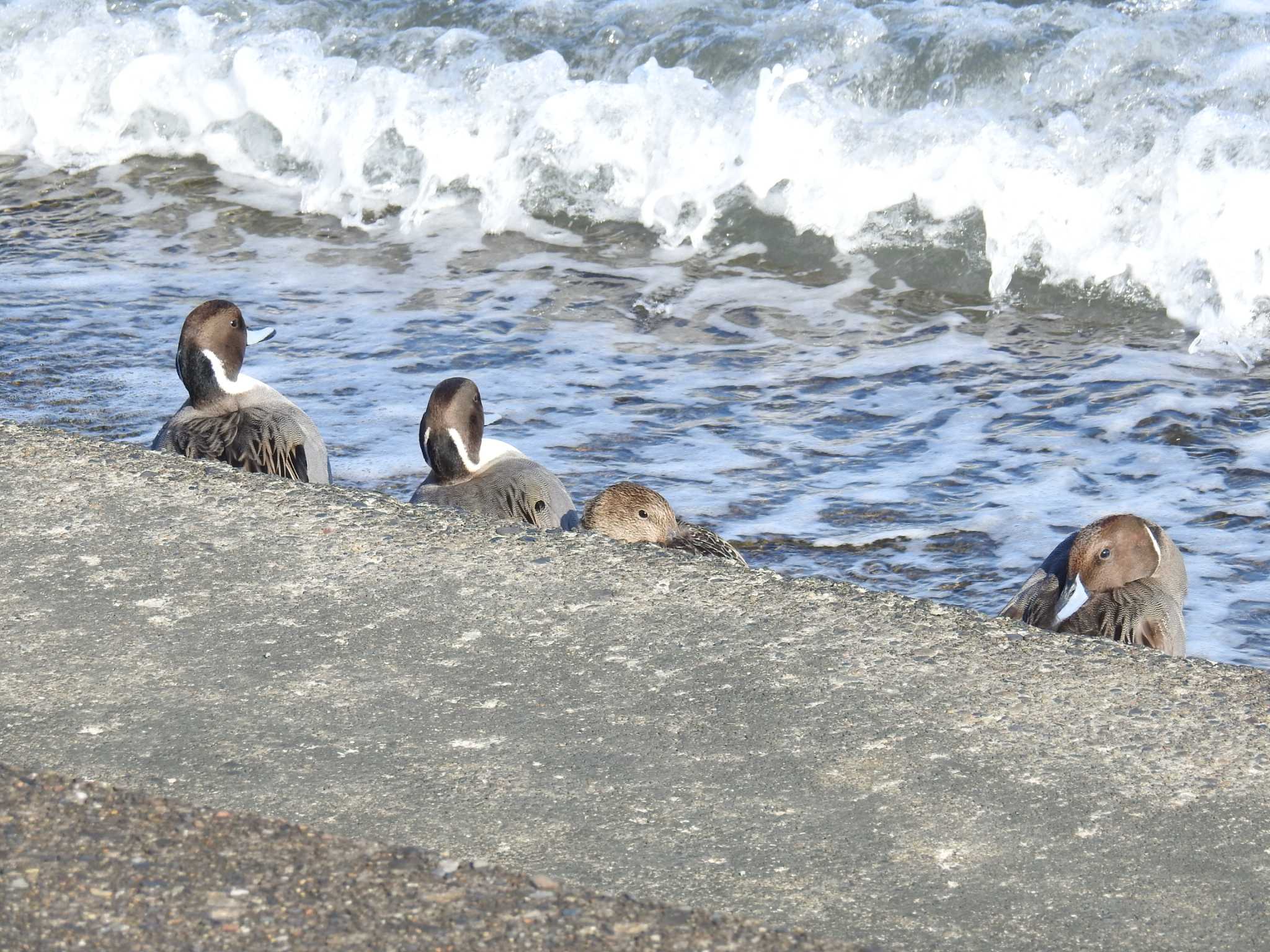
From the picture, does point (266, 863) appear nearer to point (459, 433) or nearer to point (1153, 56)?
point (459, 433)

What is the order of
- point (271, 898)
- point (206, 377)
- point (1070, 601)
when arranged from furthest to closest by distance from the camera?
1. point (206, 377)
2. point (1070, 601)
3. point (271, 898)

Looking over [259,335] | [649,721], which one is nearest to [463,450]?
[259,335]

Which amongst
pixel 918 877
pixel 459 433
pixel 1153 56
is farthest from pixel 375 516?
pixel 1153 56

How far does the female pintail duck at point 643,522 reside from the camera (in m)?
5.15

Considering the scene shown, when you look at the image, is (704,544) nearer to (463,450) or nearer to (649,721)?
(463,450)

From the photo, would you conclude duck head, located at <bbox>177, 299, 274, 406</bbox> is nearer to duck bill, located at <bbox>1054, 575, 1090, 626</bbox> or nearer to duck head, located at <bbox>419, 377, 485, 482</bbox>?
duck head, located at <bbox>419, 377, 485, 482</bbox>

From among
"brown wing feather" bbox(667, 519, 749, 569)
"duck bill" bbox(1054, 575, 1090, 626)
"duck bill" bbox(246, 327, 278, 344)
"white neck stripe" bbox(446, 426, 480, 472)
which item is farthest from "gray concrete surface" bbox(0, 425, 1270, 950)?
"duck bill" bbox(246, 327, 278, 344)

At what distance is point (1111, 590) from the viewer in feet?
15.9

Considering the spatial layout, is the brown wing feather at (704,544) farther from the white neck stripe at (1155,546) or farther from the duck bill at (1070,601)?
the white neck stripe at (1155,546)

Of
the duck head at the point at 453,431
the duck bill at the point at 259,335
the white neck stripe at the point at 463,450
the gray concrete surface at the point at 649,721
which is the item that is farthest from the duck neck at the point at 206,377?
the gray concrete surface at the point at 649,721

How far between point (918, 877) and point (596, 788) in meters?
0.53

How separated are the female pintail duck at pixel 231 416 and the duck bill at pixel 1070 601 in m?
2.39

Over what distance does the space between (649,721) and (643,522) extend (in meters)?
2.27

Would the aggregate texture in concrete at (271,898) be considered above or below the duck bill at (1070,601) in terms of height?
above
